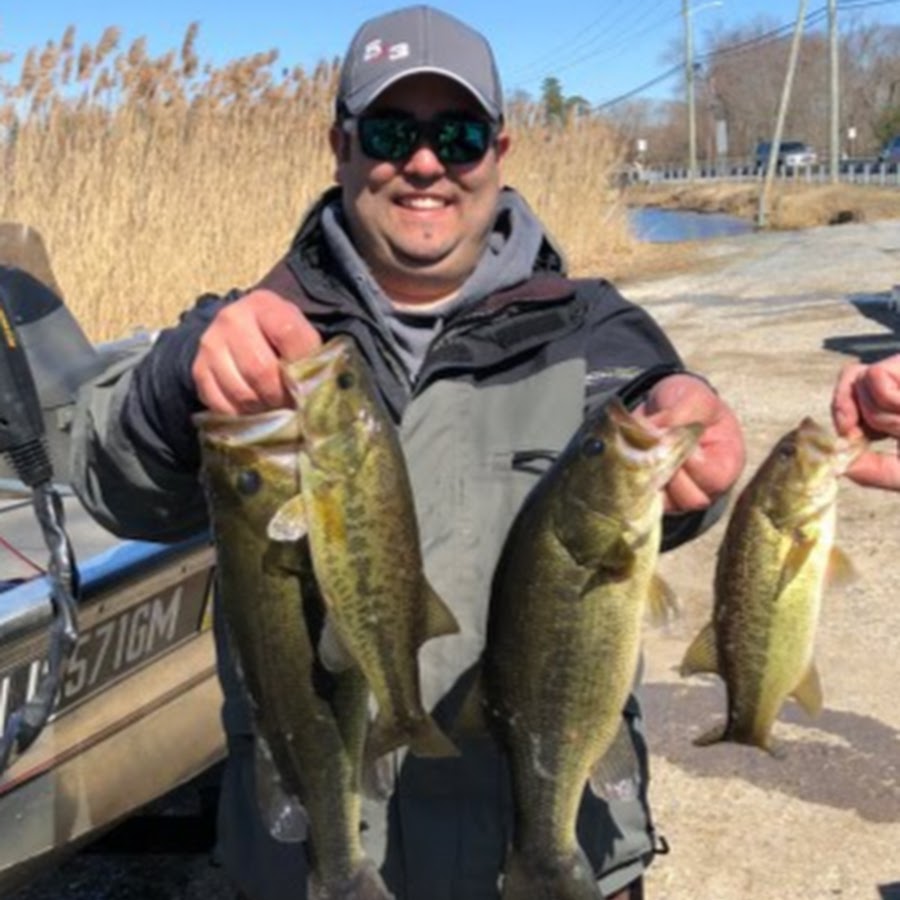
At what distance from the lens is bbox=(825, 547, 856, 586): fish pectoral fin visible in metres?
2.38

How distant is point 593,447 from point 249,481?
492mm

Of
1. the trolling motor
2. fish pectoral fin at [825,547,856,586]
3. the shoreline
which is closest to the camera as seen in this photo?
fish pectoral fin at [825,547,856,586]

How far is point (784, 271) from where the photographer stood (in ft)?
75.3

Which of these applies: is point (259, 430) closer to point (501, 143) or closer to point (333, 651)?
point (333, 651)

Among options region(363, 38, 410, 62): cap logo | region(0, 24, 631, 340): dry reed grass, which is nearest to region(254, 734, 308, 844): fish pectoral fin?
region(363, 38, 410, 62): cap logo

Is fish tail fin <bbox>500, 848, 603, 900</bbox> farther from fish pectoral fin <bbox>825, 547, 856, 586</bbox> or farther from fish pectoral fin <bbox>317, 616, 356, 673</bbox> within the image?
fish pectoral fin <bbox>825, 547, 856, 586</bbox>

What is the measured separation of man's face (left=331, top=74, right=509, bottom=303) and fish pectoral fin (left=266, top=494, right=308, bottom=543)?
655mm

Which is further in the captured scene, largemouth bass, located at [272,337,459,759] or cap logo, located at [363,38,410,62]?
cap logo, located at [363,38,410,62]

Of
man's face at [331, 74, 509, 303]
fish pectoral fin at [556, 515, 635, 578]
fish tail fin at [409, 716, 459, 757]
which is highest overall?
man's face at [331, 74, 509, 303]

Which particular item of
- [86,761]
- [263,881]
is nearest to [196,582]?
[86,761]

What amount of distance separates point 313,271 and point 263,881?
1112 mm

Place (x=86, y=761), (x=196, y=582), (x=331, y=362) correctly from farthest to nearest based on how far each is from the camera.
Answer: (x=196, y=582), (x=86, y=761), (x=331, y=362)

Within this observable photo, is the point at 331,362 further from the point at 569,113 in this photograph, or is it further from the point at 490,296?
the point at 569,113

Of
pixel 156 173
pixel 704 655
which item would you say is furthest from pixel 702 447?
pixel 156 173
